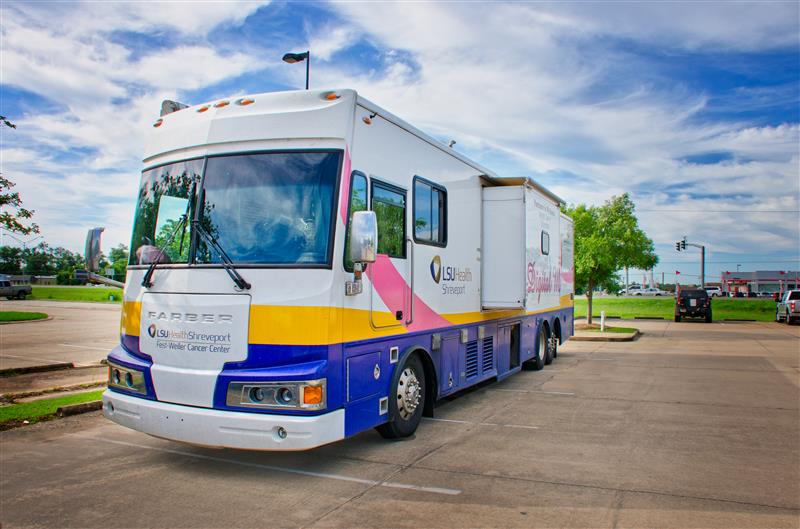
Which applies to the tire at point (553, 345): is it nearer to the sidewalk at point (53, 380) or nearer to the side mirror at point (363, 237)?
the sidewalk at point (53, 380)

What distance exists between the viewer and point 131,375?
5551 millimetres

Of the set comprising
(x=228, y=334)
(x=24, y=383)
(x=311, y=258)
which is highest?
(x=311, y=258)

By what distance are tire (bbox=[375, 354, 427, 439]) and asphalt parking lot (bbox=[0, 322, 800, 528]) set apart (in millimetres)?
161

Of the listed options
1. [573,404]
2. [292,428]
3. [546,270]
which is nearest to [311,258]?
[292,428]

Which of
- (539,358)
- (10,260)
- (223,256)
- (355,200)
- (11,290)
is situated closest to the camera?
(223,256)

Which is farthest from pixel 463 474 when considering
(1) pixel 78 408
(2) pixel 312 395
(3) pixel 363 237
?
(1) pixel 78 408

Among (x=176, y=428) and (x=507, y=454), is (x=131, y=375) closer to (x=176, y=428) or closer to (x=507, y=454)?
(x=176, y=428)

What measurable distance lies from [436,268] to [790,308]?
28.9 metres

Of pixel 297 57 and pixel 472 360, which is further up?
pixel 297 57

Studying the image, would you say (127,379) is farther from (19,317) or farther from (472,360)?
(19,317)

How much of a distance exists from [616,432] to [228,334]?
459cm

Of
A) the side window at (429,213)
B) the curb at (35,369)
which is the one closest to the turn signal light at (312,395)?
the side window at (429,213)

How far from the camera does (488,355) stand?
29.6 ft

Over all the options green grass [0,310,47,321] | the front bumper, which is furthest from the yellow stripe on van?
green grass [0,310,47,321]
